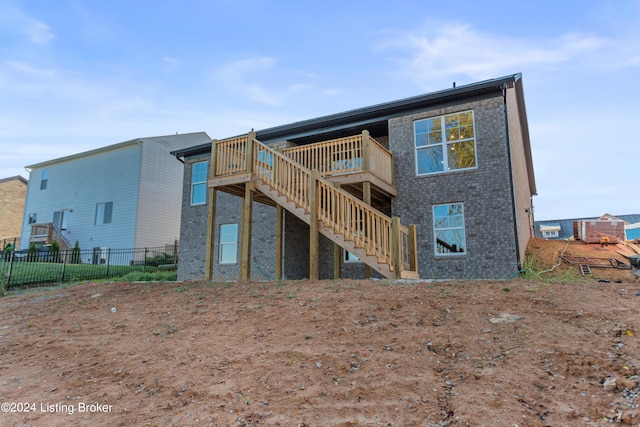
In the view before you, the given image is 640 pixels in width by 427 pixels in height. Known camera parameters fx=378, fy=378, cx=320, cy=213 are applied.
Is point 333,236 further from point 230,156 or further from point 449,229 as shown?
point 230,156

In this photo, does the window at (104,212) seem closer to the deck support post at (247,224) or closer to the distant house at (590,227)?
the deck support post at (247,224)

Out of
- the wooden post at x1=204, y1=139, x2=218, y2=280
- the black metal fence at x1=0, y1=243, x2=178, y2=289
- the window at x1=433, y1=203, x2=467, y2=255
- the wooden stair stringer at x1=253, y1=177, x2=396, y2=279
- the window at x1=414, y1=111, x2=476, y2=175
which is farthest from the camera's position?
the black metal fence at x1=0, y1=243, x2=178, y2=289

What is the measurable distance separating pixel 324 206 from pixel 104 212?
2055cm

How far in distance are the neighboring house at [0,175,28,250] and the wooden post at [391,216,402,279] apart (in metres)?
34.7

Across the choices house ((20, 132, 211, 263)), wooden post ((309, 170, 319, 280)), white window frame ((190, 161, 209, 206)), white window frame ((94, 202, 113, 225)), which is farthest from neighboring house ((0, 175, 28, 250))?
wooden post ((309, 170, 319, 280))

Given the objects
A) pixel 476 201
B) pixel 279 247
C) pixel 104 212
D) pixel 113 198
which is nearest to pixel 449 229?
pixel 476 201

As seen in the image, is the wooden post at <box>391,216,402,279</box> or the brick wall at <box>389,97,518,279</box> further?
the brick wall at <box>389,97,518,279</box>

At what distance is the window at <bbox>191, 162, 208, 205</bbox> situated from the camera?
53.3 feet

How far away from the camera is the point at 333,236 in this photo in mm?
9125

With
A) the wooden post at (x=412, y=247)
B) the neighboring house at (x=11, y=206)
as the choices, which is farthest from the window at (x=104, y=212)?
the wooden post at (x=412, y=247)

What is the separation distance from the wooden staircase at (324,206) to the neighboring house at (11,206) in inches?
1171

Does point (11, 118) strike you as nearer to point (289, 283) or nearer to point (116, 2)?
point (116, 2)

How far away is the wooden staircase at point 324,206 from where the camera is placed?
8398 millimetres

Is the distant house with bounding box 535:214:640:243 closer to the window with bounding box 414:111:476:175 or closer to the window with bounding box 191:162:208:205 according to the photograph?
the window with bounding box 414:111:476:175
